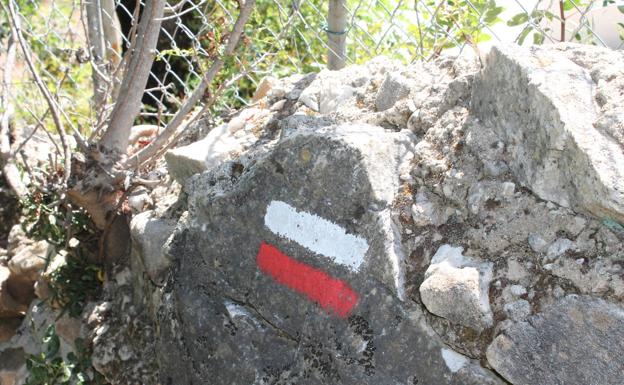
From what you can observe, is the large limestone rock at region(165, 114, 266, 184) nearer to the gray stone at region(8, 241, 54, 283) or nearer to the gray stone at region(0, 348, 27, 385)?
the gray stone at region(8, 241, 54, 283)

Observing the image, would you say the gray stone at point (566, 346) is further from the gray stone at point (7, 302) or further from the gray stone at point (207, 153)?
the gray stone at point (7, 302)

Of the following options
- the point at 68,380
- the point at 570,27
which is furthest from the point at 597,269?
the point at 68,380

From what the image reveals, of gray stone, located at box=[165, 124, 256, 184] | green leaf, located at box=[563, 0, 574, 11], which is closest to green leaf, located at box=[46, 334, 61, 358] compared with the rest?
gray stone, located at box=[165, 124, 256, 184]

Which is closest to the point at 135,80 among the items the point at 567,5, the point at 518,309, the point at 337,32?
the point at 337,32

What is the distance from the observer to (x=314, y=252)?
197 cm

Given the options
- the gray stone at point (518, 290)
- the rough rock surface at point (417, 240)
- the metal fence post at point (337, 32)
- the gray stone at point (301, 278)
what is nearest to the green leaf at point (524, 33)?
the rough rock surface at point (417, 240)

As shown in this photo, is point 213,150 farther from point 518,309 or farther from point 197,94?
point 518,309

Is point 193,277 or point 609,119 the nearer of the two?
point 609,119

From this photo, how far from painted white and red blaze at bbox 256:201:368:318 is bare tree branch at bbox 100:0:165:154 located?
31.0 inches

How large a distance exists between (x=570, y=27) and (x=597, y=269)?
118 cm

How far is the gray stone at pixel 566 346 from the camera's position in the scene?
1.56 metres

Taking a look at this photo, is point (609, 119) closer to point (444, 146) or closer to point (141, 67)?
point (444, 146)

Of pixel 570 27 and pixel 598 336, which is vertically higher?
pixel 570 27

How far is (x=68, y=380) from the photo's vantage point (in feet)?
8.52
